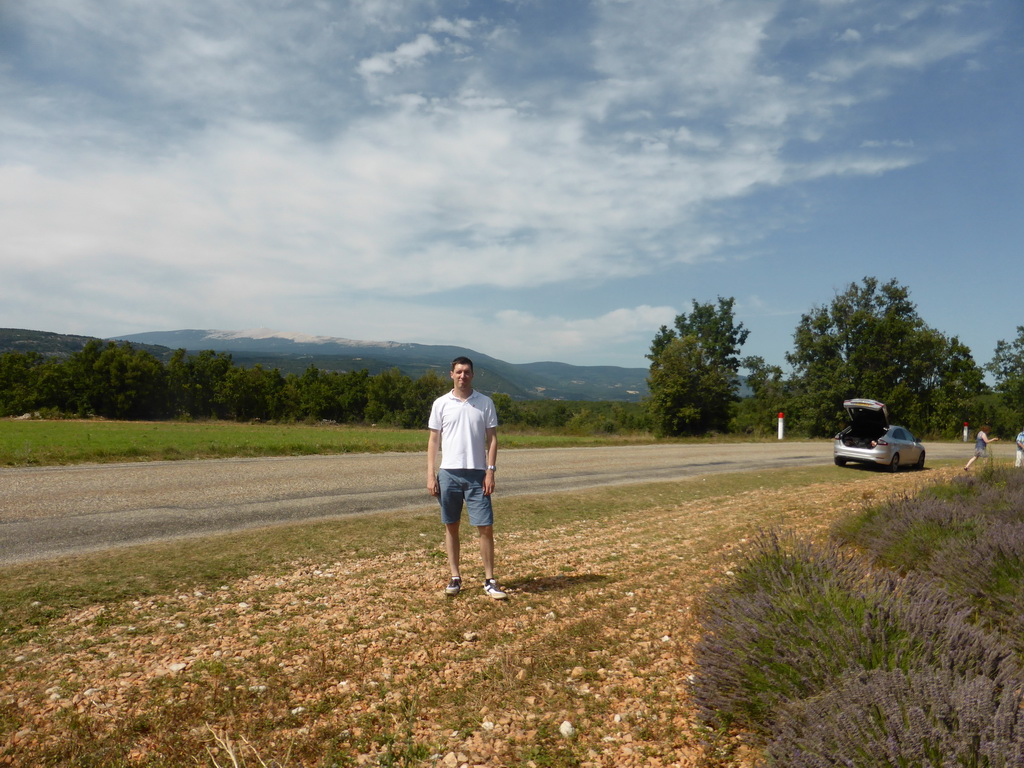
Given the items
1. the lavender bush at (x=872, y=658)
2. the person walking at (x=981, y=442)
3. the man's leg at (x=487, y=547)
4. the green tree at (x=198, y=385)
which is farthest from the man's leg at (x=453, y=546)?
the green tree at (x=198, y=385)

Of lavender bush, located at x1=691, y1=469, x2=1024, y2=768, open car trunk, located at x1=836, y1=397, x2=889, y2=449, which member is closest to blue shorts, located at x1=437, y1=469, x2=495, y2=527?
lavender bush, located at x1=691, y1=469, x2=1024, y2=768

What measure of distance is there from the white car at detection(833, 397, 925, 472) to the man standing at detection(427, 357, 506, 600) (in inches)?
627

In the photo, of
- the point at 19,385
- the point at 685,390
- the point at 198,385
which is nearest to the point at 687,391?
the point at 685,390

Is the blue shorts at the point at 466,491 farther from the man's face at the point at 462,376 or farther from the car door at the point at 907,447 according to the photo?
the car door at the point at 907,447

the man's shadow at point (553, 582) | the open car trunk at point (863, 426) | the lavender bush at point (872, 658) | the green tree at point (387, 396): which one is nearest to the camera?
the lavender bush at point (872, 658)

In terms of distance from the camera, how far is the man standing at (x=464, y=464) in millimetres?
5234

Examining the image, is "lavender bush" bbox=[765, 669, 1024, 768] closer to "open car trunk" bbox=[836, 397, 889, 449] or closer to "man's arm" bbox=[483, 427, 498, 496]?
"man's arm" bbox=[483, 427, 498, 496]

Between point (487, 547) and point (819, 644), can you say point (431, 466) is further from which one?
point (819, 644)

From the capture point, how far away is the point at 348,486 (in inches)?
494

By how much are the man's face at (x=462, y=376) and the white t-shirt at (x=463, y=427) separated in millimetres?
130

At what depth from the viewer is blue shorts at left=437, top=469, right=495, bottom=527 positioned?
527 centimetres

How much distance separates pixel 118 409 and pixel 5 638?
65854 mm

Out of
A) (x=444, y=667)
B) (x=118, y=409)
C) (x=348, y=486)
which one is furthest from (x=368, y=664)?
(x=118, y=409)

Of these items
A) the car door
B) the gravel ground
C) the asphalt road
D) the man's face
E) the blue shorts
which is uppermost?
the man's face
